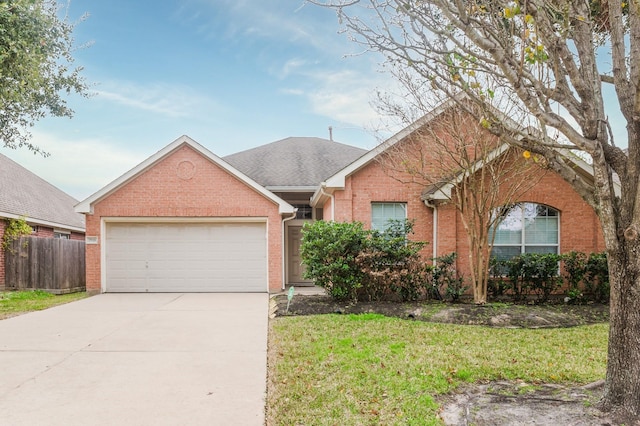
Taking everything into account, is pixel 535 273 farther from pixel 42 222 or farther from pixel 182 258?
pixel 42 222

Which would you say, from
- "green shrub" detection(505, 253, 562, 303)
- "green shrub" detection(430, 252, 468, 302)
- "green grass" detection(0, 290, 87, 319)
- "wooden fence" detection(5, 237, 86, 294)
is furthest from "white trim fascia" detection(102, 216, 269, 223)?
"green shrub" detection(505, 253, 562, 303)

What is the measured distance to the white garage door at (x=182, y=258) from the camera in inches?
558

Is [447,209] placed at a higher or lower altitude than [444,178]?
lower

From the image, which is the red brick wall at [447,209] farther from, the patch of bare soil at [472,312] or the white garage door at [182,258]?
the white garage door at [182,258]

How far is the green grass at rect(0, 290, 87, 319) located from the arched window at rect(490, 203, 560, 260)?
12.1 metres

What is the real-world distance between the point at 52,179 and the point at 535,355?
25597mm

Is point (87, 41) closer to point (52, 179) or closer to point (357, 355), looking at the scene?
point (357, 355)

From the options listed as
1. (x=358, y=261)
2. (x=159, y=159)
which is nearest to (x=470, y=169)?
(x=358, y=261)

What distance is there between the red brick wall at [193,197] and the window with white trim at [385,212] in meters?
3.21

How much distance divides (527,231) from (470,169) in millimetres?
3448

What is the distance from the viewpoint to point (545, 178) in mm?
12219

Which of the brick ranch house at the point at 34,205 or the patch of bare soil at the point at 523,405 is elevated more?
the brick ranch house at the point at 34,205

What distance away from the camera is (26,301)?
42.0 ft

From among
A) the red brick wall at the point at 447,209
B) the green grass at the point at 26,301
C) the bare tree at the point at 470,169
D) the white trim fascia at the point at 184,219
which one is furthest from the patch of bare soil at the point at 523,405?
the white trim fascia at the point at 184,219
